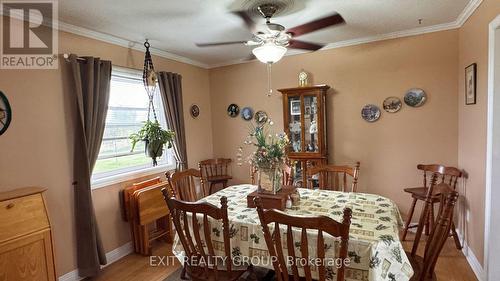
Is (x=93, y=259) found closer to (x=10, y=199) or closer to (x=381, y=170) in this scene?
(x=10, y=199)

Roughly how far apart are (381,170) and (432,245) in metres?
2.04

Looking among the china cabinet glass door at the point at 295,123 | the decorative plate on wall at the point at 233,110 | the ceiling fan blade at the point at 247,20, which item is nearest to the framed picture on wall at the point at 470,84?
the china cabinet glass door at the point at 295,123

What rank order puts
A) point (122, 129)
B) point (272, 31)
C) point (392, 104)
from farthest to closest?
point (392, 104), point (122, 129), point (272, 31)

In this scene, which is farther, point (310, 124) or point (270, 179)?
point (310, 124)

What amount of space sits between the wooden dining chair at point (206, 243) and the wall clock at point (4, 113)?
1463 millimetres

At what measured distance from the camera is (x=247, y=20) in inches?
104

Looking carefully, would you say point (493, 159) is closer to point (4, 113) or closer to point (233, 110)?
point (233, 110)

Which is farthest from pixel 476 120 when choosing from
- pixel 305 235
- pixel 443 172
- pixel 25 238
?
pixel 25 238

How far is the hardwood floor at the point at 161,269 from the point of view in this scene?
248cm

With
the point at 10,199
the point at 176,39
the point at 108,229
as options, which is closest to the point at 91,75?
the point at 176,39

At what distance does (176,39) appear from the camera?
10.4 ft

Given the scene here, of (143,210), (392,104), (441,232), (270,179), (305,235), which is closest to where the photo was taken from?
(305,235)

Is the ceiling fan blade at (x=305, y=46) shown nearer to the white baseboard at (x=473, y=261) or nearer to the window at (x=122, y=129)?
the window at (x=122, y=129)

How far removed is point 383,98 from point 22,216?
3.74 m
